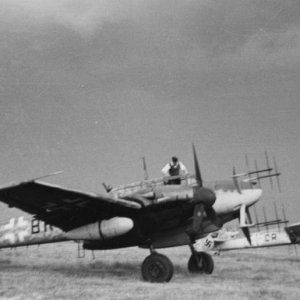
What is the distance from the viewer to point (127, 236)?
11.0 meters

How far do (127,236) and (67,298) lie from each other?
139 inches

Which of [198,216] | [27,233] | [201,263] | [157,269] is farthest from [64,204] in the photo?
[201,263]

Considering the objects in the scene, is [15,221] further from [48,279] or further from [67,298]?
[67,298]

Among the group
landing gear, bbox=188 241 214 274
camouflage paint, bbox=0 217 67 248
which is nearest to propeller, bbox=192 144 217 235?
landing gear, bbox=188 241 214 274

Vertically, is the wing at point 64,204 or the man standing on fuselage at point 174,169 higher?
the man standing on fuselage at point 174,169

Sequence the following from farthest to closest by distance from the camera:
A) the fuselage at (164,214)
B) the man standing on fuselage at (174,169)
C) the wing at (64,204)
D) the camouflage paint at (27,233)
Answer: the camouflage paint at (27,233) → the man standing on fuselage at (174,169) → the fuselage at (164,214) → the wing at (64,204)

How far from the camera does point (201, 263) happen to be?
12.2 metres

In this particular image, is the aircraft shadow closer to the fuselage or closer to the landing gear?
the landing gear

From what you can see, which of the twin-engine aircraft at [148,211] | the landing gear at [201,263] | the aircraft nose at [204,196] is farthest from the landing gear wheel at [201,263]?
the aircraft nose at [204,196]

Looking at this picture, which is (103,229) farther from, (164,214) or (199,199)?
(199,199)

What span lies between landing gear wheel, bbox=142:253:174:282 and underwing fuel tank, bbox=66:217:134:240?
1.00 metres

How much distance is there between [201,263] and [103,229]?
354 cm

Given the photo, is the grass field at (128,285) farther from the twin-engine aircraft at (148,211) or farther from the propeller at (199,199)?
the propeller at (199,199)

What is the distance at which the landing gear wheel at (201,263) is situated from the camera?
40.0 ft
